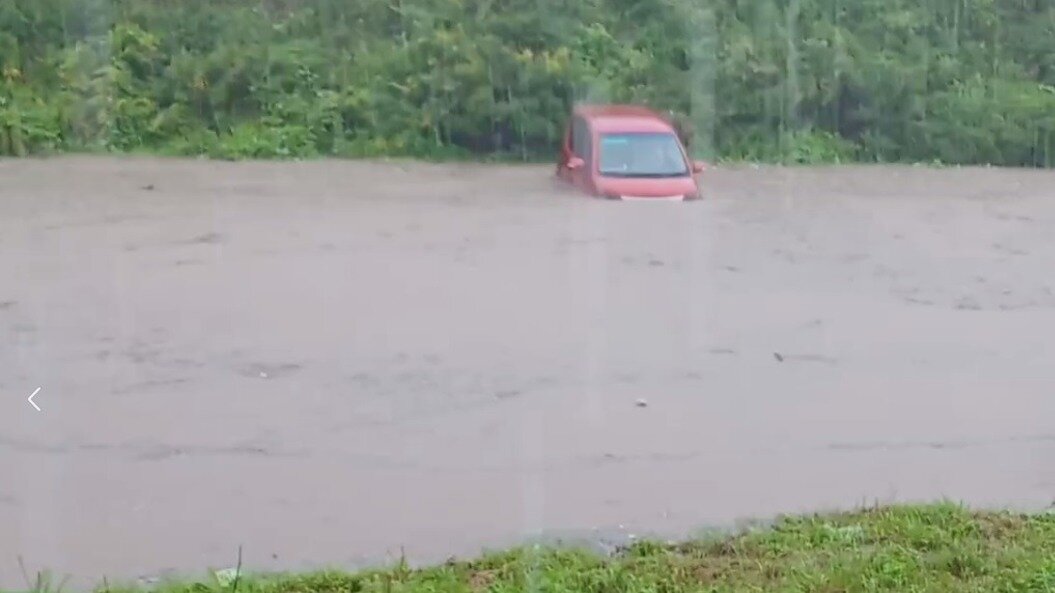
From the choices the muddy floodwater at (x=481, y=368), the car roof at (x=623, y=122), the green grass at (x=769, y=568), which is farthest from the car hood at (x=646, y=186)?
the green grass at (x=769, y=568)

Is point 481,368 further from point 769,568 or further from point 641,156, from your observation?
point 641,156

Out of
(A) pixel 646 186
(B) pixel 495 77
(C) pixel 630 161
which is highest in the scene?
(B) pixel 495 77

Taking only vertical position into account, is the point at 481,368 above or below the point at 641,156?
below

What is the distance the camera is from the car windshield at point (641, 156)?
43.2 ft

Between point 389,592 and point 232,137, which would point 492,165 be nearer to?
point 232,137

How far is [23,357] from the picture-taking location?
8188 mm

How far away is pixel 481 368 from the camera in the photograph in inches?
318

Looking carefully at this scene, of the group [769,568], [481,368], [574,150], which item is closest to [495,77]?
[574,150]

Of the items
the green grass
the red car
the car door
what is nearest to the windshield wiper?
the red car

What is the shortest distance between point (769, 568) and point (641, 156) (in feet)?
29.2

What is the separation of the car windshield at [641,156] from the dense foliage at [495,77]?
3353mm

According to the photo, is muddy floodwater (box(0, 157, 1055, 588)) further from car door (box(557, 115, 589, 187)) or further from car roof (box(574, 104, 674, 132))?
car roof (box(574, 104, 674, 132))

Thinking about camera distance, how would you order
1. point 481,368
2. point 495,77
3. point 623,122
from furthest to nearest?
1. point 495,77
2. point 623,122
3. point 481,368

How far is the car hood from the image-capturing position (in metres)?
12.9
